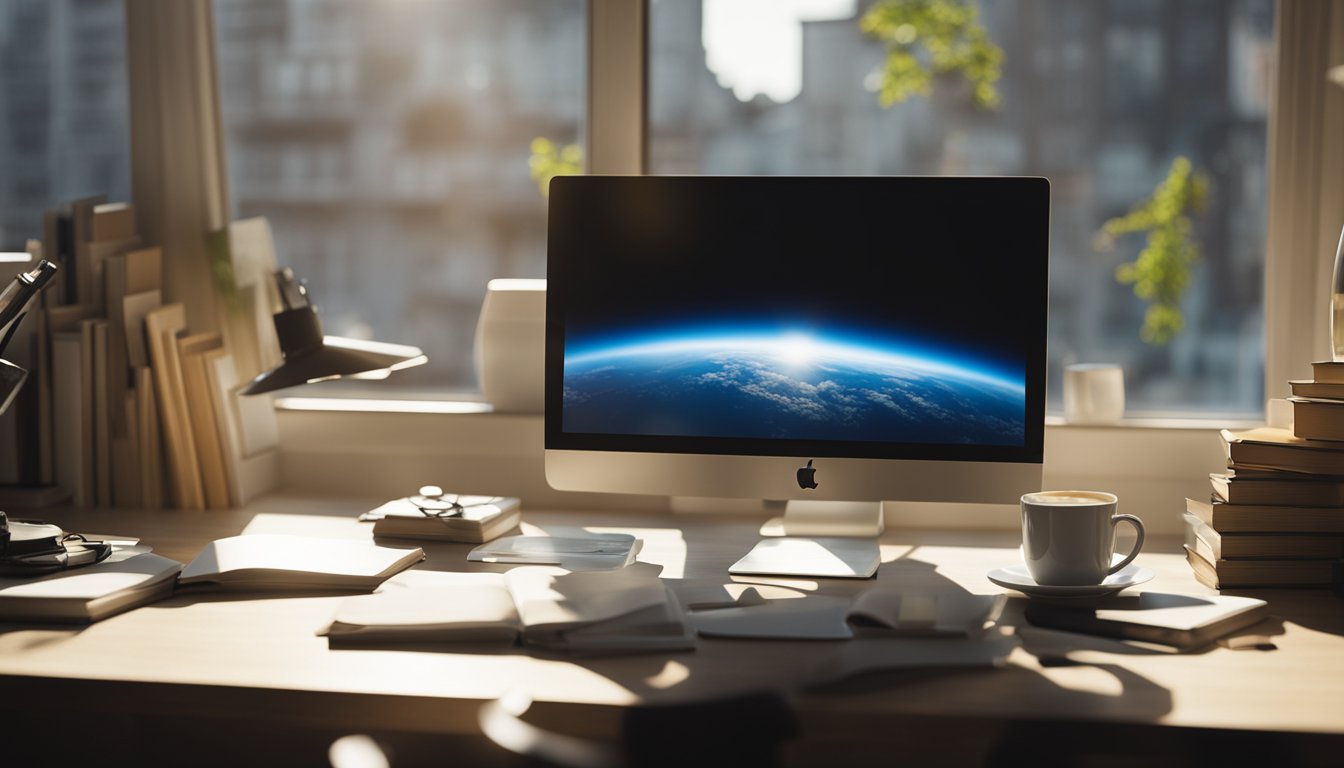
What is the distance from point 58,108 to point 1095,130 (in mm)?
1856

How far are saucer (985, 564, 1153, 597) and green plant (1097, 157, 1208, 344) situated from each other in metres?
0.64

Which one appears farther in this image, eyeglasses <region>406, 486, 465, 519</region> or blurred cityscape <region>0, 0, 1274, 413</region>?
blurred cityscape <region>0, 0, 1274, 413</region>

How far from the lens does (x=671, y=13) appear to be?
2.04 m

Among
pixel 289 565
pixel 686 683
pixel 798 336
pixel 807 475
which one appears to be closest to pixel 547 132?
pixel 798 336

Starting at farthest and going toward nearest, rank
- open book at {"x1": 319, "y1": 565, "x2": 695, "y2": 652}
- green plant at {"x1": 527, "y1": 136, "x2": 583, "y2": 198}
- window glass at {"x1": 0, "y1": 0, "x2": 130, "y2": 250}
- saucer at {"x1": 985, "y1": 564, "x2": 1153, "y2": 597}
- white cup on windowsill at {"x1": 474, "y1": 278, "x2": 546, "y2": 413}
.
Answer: window glass at {"x1": 0, "y1": 0, "x2": 130, "y2": 250} < green plant at {"x1": 527, "y1": 136, "x2": 583, "y2": 198} < white cup on windowsill at {"x1": 474, "y1": 278, "x2": 546, "y2": 413} < saucer at {"x1": 985, "y1": 564, "x2": 1153, "y2": 597} < open book at {"x1": 319, "y1": 565, "x2": 695, "y2": 652}

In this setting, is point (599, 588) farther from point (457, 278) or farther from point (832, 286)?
point (457, 278)

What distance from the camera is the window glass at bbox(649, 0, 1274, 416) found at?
1936mm

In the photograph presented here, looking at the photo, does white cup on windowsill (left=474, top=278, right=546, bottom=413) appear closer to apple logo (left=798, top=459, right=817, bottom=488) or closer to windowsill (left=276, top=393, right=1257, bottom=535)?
windowsill (left=276, top=393, right=1257, bottom=535)

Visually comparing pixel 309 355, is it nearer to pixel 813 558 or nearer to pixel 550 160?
pixel 550 160

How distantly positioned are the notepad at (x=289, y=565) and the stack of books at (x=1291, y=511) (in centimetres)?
101

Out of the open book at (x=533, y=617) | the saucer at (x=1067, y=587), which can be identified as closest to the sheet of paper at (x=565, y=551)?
the open book at (x=533, y=617)

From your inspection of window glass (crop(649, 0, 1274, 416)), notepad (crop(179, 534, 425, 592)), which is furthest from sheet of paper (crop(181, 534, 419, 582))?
window glass (crop(649, 0, 1274, 416))

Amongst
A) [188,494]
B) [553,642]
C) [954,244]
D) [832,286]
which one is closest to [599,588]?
[553,642]

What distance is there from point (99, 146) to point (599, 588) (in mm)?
1492
